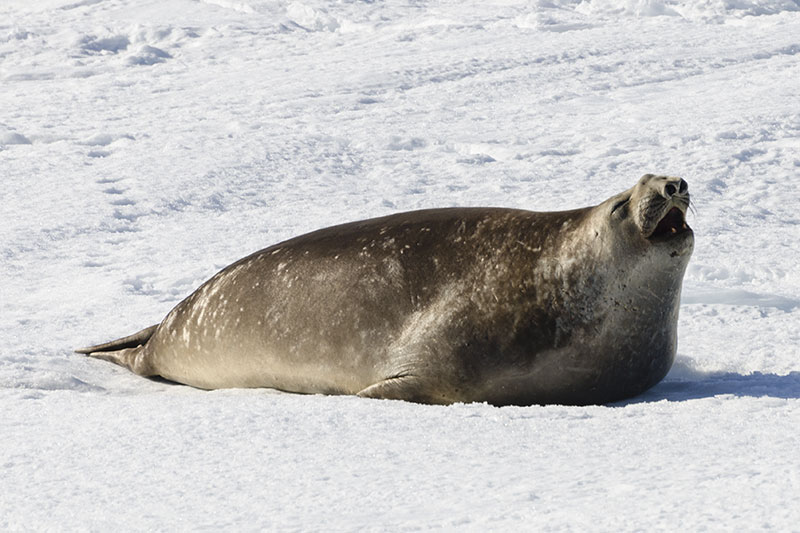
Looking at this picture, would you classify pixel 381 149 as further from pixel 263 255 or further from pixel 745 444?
pixel 745 444

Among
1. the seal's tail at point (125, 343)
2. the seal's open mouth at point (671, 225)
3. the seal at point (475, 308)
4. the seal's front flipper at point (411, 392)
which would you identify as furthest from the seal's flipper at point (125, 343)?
the seal's open mouth at point (671, 225)

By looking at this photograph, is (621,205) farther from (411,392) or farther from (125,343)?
(125,343)

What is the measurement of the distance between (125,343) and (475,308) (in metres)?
1.52

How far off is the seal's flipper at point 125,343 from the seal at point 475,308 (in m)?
0.43

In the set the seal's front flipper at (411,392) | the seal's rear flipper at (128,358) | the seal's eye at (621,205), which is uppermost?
the seal's eye at (621,205)

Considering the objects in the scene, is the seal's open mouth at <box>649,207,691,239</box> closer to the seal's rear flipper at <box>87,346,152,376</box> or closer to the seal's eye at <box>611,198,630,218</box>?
the seal's eye at <box>611,198,630,218</box>

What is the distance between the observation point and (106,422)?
2703 mm

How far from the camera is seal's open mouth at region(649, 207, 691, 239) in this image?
10.1 ft

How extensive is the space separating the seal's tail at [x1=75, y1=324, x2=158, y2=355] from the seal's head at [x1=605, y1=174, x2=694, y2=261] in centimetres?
189

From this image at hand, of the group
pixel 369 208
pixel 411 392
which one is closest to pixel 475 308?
pixel 411 392

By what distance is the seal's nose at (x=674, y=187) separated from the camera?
2.98 m

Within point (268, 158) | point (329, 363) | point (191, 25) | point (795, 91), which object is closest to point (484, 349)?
point (329, 363)

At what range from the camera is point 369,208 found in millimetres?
6605

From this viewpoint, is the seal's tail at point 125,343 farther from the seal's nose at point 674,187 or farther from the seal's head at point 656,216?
the seal's nose at point 674,187
